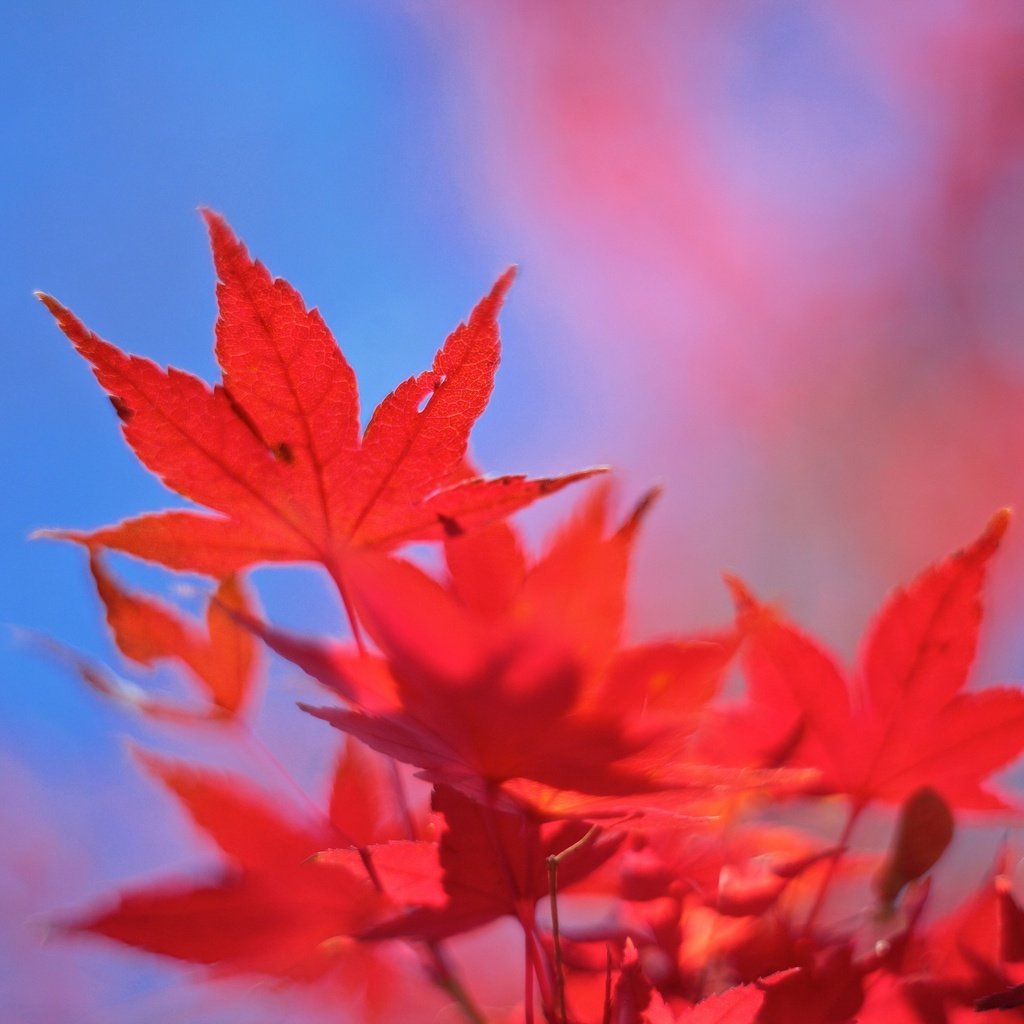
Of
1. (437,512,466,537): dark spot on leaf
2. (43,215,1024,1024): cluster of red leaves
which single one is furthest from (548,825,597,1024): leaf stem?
(437,512,466,537): dark spot on leaf

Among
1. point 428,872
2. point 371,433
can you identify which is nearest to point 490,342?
point 371,433

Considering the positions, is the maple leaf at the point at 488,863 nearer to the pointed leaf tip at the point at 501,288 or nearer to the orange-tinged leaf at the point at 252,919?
the orange-tinged leaf at the point at 252,919

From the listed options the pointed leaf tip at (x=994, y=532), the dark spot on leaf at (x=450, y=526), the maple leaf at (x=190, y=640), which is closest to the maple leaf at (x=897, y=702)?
the pointed leaf tip at (x=994, y=532)

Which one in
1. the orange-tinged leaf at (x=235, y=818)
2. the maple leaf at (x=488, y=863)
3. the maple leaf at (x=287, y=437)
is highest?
the maple leaf at (x=287, y=437)

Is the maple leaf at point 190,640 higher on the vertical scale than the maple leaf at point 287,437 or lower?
lower

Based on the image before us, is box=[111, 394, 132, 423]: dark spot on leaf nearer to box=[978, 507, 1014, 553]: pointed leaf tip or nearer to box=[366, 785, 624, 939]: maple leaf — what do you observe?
box=[366, 785, 624, 939]: maple leaf

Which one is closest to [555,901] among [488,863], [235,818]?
[488,863]

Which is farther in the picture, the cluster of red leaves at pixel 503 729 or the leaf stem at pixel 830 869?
the leaf stem at pixel 830 869

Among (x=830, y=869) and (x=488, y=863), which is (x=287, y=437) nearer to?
(x=488, y=863)
